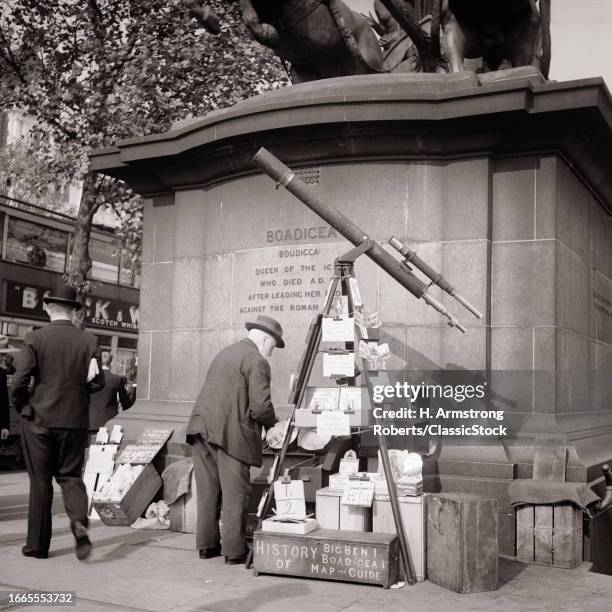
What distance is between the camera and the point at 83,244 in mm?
20609

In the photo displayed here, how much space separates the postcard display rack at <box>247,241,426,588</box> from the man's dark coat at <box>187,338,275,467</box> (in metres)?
0.24

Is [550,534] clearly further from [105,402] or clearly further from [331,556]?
[105,402]

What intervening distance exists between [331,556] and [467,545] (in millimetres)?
918

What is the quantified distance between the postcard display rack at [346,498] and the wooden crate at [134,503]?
6.01 ft

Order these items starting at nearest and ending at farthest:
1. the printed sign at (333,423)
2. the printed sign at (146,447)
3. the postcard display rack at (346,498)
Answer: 1. the postcard display rack at (346,498)
2. the printed sign at (333,423)
3. the printed sign at (146,447)

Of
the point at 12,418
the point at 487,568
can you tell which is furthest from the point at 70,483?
the point at 12,418

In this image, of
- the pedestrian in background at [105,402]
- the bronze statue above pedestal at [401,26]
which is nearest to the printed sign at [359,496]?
the bronze statue above pedestal at [401,26]

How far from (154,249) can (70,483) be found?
168 inches

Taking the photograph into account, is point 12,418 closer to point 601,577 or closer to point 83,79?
point 83,79

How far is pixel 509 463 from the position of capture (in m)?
7.04

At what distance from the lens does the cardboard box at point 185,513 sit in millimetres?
7484

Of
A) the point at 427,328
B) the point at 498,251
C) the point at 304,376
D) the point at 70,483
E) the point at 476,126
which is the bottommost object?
the point at 70,483

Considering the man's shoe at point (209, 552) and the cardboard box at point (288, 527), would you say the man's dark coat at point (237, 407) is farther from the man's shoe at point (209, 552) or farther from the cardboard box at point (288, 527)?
the man's shoe at point (209, 552)

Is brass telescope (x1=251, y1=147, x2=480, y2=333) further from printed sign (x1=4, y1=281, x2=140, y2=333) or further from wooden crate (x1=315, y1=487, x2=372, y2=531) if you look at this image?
printed sign (x1=4, y1=281, x2=140, y2=333)
